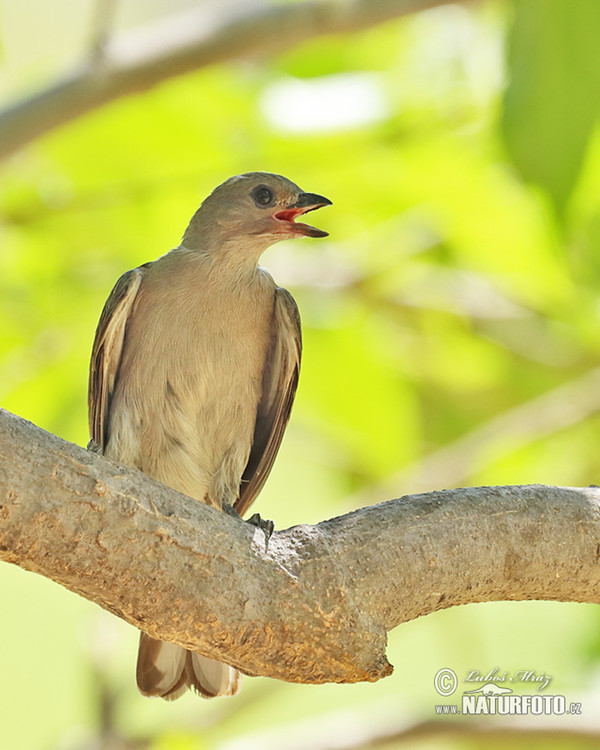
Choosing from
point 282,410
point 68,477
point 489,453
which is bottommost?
point 68,477

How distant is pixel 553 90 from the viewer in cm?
344

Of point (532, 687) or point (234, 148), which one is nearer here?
point (532, 687)

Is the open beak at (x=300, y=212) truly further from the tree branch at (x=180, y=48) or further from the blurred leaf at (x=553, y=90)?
the blurred leaf at (x=553, y=90)

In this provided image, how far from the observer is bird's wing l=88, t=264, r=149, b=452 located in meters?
4.14

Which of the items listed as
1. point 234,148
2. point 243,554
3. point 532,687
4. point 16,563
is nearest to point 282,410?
point 234,148

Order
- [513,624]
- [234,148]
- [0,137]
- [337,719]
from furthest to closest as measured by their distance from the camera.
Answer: [513,624] < [337,719] < [234,148] < [0,137]

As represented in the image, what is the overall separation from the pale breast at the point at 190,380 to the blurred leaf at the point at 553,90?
55.6 inches

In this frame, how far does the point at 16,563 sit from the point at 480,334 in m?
4.05

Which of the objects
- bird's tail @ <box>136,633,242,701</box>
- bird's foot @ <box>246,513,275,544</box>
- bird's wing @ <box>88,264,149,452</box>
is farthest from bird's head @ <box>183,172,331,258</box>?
bird's tail @ <box>136,633,242,701</box>

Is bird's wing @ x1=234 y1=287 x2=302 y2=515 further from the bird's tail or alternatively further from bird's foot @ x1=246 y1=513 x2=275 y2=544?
bird's foot @ x1=246 y1=513 x2=275 y2=544

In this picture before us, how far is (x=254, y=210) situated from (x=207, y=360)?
0.76 m

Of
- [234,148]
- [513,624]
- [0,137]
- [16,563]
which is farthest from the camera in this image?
[513,624]

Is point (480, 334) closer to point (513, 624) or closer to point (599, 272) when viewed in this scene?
point (599, 272)

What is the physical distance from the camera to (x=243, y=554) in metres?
2.56
